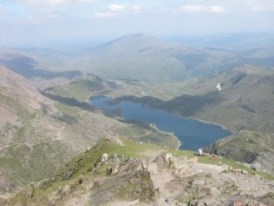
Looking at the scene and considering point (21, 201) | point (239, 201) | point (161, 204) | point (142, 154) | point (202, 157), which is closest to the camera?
point (239, 201)

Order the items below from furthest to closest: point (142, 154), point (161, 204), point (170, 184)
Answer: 1. point (142, 154)
2. point (170, 184)
3. point (161, 204)

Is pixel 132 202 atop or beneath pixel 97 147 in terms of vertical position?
atop

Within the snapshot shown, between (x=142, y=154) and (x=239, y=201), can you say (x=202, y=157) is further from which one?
(x=239, y=201)

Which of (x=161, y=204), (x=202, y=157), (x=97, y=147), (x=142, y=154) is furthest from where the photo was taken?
(x=97, y=147)

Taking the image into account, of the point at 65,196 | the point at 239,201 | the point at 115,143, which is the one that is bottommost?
the point at 115,143

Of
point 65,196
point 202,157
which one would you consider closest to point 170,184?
point 65,196

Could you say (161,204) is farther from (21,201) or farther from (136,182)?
(21,201)

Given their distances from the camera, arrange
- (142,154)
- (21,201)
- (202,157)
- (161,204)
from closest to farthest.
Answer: (161,204) → (21,201) → (202,157) → (142,154)

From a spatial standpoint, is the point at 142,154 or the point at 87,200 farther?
the point at 142,154

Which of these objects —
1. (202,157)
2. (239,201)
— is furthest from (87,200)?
(202,157)
